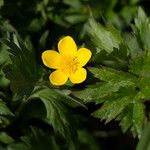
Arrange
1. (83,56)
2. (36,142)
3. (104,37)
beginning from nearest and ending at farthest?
(83,56) < (104,37) < (36,142)

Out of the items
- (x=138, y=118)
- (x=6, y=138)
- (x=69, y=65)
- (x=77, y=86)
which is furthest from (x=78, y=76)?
(x=6, y=138)

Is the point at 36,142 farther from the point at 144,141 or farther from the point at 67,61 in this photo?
the point at 144,141

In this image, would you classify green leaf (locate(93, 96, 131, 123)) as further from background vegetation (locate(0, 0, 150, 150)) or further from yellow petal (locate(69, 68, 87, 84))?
yellow petal (locate(69, 68, 87, 84))

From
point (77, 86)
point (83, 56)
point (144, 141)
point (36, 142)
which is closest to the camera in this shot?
point (144, 141)

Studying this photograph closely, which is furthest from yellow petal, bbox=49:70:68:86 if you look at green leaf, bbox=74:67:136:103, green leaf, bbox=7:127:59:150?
green leaf, bbox=7:127:59:150

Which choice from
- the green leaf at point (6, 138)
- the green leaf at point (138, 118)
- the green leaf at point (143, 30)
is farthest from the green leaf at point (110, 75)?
the green leaf at point (6, 138)

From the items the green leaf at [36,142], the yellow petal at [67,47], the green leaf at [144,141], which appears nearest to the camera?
the green leaf at [144,141]

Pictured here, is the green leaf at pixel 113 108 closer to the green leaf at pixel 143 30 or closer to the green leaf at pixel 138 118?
the green leaf at pixel 138 118
